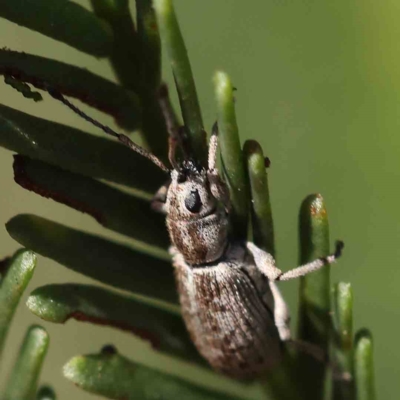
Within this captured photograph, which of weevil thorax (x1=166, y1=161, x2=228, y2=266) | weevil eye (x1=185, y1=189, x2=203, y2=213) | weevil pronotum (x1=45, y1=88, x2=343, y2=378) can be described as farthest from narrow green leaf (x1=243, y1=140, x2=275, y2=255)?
weevil eye (x1=185, y1=189, x2=203, y2=213)

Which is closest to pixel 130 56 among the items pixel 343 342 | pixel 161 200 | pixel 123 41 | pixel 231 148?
pixel 123 41

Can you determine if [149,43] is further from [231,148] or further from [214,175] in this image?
[214,175]

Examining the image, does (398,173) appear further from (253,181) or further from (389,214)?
(253,181)

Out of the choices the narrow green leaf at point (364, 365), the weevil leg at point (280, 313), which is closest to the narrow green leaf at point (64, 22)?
Answer: the narrow green leaf at point (364, 365)

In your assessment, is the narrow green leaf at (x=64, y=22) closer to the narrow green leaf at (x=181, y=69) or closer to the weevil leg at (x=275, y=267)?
the narrow green leaf at (x=181, y=69)

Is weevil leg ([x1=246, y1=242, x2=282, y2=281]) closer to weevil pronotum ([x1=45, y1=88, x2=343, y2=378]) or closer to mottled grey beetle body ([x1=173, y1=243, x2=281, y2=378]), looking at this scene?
weevil pronotum ([x1=45, y1=88, x2=343, y2=378])
